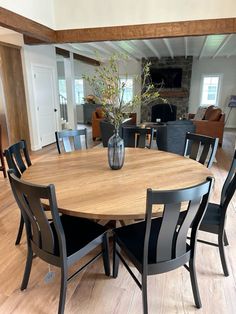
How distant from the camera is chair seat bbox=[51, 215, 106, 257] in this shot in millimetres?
1498

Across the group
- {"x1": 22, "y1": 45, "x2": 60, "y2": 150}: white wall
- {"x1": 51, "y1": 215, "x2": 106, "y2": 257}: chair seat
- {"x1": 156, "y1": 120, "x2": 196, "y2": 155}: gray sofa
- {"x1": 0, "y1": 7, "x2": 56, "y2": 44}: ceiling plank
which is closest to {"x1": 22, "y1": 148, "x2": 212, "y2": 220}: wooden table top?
{"x1": 51, "y1": 215, "x2": 106, "y2": 257}: chair seat

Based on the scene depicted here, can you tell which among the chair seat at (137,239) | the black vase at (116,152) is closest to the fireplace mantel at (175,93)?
the black vase at (116,152)

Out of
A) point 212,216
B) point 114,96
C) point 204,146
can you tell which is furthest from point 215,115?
point 114,96

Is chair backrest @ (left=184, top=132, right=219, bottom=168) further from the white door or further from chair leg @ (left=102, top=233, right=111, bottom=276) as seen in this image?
the white door

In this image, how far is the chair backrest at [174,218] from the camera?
1.15m

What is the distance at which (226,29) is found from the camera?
12.7 feet

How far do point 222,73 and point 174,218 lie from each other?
30.5 ft

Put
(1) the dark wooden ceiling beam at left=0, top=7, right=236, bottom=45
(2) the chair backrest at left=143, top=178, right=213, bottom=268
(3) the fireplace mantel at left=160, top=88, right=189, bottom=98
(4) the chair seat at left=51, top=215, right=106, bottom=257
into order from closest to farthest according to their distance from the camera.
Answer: (2) the chair backrest at left=143, top=178, right=213, bottom=268 → (4) the chair seat at left=51, top=215, right=106, bottom=257 → (1) the dark wooden ceiling beam at left=0, top=7, right=236, bottom=45 → (3) the fireplace mantel at left=160, top=88, right=189, bottom=98

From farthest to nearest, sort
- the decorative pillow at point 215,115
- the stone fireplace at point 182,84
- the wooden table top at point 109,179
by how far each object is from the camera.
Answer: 1. the stone fireplace at point 182,84
2. the decorative pillow at point 215,115
3. the wooden table top at point 109,179

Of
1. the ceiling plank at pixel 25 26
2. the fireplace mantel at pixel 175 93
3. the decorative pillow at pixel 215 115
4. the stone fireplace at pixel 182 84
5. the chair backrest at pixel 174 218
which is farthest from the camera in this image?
the fireplace mantel at pixel 175 93

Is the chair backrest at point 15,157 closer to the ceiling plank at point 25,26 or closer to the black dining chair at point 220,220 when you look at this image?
the black dining chair at point 220,220

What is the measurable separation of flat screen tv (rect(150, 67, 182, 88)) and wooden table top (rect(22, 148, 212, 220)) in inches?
299

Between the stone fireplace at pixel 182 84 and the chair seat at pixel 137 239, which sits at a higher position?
the stone fireplace at pixel 182 84

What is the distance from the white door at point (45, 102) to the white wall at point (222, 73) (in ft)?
19.3
